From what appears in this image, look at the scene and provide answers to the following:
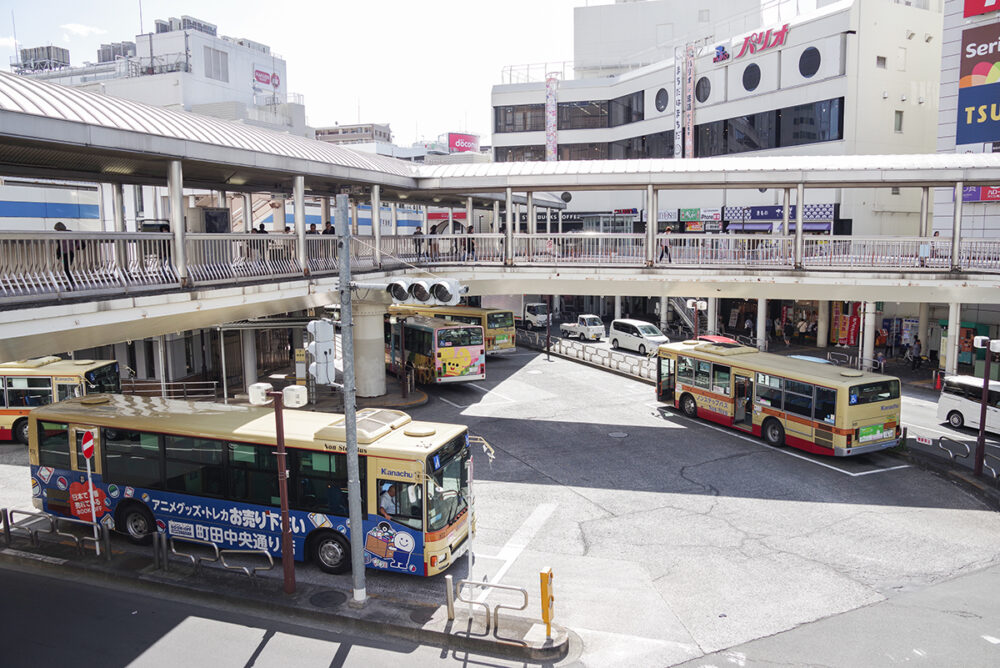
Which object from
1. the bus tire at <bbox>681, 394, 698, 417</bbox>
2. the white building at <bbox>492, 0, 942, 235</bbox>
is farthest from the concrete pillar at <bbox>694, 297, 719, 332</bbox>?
the bus tire at <bbox>681, 394, 698, 417</bbox>

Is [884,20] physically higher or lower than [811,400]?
higher

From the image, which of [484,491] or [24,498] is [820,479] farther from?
[24,498]

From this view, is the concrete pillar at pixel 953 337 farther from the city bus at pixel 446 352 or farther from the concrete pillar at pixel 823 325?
the city bus at pixel 446 352

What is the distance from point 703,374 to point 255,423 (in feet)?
50.6

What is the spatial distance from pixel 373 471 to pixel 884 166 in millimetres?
18020

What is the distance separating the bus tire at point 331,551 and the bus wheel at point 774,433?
44.4ft

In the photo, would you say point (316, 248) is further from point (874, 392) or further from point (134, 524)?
point (874, 392)

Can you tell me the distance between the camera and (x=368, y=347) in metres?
26.9

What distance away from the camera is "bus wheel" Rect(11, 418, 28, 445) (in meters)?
22.4

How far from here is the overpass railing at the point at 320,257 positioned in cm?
1236

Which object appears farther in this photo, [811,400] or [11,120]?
[811,400]

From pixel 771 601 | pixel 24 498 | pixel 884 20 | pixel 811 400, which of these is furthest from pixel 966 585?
pixel 884 20

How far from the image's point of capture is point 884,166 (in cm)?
2203

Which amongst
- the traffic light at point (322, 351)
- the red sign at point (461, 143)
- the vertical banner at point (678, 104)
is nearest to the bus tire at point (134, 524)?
the traffic light at point (322, 351)
